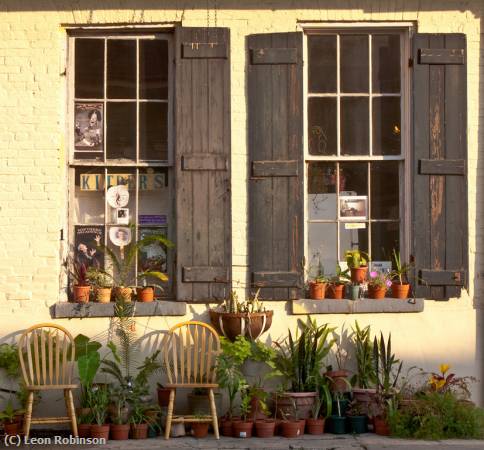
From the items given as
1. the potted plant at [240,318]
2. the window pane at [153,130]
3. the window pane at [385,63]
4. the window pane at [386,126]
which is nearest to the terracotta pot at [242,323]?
the potted plant at [240,318]

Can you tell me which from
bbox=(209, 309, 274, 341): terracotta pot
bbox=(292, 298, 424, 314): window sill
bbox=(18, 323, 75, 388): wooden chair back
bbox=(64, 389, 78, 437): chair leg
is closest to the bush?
bbox=(292, 298, 424, 314): window sill

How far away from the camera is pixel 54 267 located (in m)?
7.91

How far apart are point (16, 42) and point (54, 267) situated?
6.34 feet

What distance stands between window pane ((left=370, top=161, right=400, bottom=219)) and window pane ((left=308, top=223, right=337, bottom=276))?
409 mm

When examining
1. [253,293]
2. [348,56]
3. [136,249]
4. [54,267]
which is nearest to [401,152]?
[348,56]

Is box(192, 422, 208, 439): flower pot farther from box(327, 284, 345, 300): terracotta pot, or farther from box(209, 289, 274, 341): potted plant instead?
box(327, 284, 345, 300): terracotta pot

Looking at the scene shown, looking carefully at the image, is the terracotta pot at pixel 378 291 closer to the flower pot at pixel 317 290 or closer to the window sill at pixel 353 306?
the window sill at pixel 353 306

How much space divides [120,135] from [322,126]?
176 cm

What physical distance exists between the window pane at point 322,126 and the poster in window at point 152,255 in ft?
5.01

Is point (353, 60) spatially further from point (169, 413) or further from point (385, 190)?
point (169, 413)

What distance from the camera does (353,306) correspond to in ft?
26.2

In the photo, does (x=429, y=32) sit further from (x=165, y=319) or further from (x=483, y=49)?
(x=165, y=319)

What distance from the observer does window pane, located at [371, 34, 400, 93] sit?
824 cm

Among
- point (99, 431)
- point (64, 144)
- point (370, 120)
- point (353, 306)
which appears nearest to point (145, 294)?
point (99, 431)
